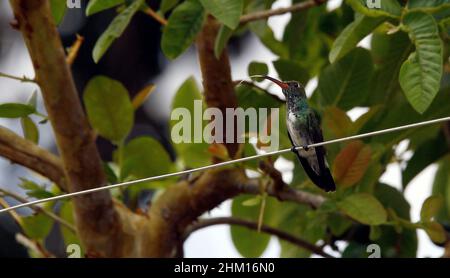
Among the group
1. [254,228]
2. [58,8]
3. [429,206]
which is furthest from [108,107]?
[429,206]

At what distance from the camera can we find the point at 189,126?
5.29 ft

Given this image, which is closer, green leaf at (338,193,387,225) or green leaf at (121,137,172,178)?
green leaf at (338,193,387,225)

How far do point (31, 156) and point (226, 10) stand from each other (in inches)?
18.9

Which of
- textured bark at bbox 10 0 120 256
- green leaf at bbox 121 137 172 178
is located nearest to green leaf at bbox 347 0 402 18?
textured bark at bbox 10 0 120 256

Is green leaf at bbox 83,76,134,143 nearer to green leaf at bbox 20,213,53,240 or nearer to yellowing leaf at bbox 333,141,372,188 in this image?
green leaf at bbox 20,213,53,240

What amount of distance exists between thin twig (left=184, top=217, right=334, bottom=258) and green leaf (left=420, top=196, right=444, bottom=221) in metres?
0.25

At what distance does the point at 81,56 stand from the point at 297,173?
116 cm

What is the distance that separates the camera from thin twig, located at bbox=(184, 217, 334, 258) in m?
1.67

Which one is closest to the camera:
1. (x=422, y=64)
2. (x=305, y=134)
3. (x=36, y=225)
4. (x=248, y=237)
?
(x=422, y=64)

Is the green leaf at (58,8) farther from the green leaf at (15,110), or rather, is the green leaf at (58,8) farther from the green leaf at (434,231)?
the green leaf at (434,231)

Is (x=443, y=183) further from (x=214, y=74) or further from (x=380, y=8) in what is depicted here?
(x=380, y=8)

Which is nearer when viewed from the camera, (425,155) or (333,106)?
(333,106)
